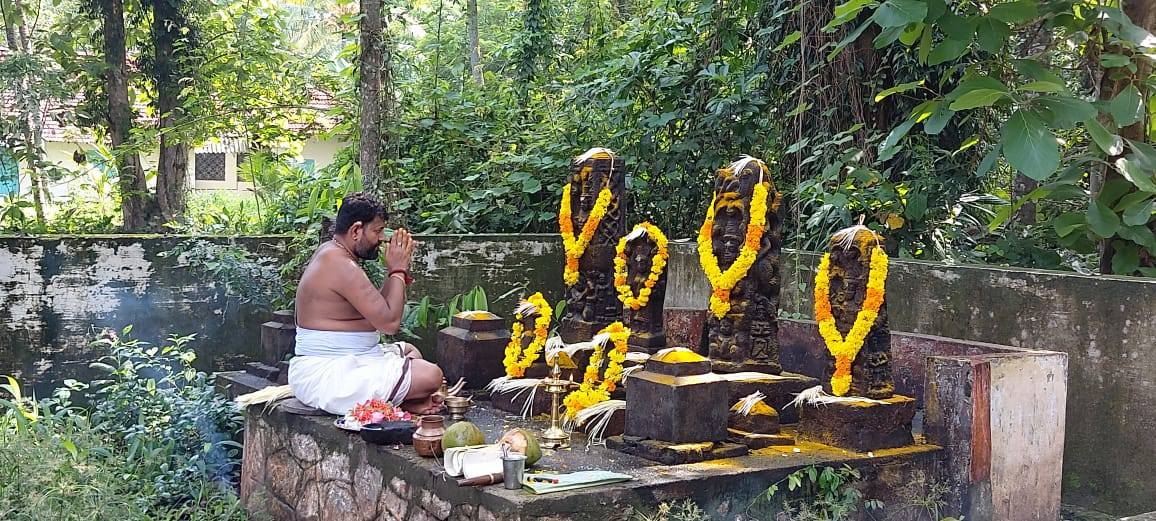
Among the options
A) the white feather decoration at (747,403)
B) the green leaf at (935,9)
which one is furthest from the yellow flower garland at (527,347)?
the green leaf at (935,9)

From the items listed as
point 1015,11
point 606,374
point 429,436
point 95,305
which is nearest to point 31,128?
point 95,305

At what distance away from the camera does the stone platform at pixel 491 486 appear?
4.16 metres

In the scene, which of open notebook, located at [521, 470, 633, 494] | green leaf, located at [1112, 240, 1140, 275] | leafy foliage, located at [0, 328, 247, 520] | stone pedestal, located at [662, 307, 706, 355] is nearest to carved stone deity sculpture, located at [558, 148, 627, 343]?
stone pedestal, located at [662, 307, 706, 355]

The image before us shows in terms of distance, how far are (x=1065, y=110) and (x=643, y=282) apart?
7.28ft

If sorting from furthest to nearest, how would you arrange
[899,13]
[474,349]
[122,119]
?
[122,119] → [474,349] → [899,13]

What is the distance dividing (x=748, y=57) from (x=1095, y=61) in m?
3.76

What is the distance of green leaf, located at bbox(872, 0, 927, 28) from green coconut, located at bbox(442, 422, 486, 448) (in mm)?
2606

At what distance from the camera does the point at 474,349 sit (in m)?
6.38

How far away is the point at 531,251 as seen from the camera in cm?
877

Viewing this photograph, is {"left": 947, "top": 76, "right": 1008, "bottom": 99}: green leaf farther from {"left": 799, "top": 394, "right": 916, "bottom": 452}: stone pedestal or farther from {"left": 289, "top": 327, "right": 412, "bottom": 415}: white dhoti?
{"left": 289, "top": 327, "right": 412, "bottom": 415}: white dhoti

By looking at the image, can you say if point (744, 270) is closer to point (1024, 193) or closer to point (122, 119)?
point (1024, 193)

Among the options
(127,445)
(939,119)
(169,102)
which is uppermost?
(169,102)

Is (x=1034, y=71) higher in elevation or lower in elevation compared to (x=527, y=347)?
higher

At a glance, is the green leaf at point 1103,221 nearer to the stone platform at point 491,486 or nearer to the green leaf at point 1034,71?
the green leaf at point 1034,71
